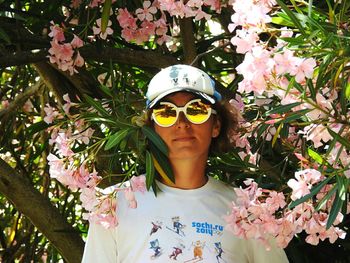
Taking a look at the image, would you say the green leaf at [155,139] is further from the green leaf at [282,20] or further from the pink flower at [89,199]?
the green leaf at [282,20]

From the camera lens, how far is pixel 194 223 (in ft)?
7.04

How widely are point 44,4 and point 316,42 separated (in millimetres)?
1147

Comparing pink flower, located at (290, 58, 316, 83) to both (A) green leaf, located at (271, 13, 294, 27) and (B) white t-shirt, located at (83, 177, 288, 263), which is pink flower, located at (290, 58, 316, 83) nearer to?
(A) green leaf, located at (271, 13, 294, 27)

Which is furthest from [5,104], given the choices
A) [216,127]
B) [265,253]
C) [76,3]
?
[265,253]

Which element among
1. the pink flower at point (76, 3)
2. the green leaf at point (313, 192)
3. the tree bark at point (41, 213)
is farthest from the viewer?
the tree bark at point (41, 213)

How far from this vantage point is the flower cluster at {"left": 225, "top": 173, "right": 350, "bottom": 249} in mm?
1985

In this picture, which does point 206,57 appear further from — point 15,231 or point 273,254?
point 15,231

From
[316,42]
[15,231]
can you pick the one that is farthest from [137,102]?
[15,231]

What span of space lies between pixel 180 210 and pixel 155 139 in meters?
0.18

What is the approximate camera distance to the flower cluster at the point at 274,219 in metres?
1.99

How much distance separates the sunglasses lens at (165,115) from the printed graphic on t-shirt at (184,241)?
0.73 ft

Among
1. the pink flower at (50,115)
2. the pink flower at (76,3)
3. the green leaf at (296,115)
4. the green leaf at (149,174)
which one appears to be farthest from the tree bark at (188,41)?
the green leaf at (296,115)

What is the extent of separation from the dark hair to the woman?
0.13m

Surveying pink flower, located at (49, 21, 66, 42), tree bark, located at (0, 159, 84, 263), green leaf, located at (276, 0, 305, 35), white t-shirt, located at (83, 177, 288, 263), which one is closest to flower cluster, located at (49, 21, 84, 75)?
pink flower, located at (49, 21, 66, 42)
